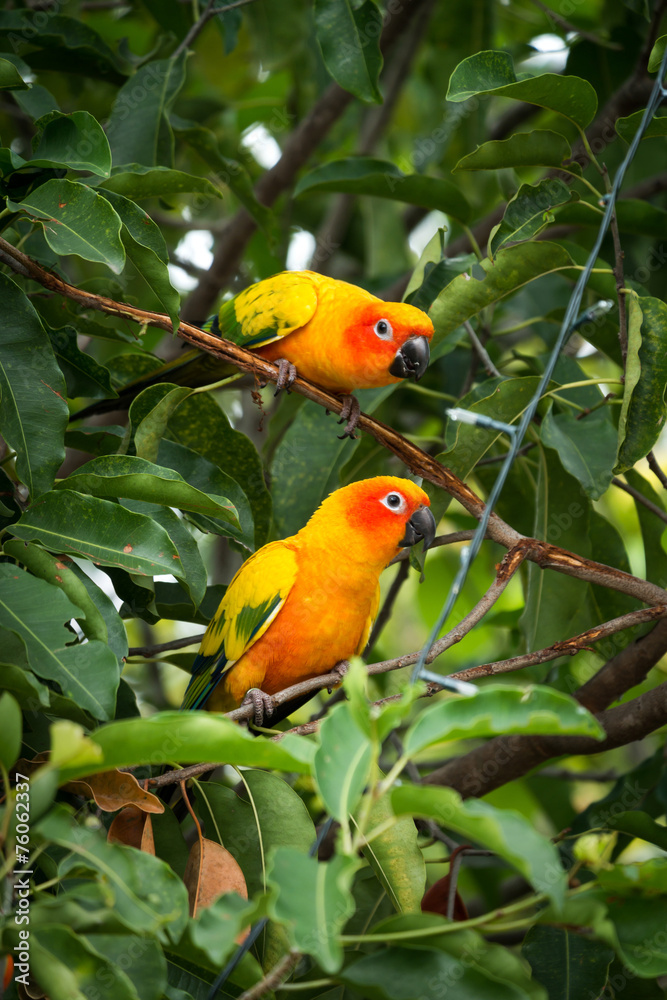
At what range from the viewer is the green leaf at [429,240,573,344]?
202cm

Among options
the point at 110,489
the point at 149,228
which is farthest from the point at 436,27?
the point at 110,489

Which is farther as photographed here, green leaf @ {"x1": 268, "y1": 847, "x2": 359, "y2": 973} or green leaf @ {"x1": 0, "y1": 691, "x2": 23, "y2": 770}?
green leaf @ {"x1": 0, "y1": 691, "x2": 23, "y2": 770}

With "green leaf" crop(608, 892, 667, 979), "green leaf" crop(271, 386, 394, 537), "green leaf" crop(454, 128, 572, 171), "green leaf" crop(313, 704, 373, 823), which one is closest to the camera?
"green leaf" crop(313, 704, 373, 823)

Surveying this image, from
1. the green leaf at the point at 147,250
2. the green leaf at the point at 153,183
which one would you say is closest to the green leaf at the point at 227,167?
the green leaf at the point at 153,183

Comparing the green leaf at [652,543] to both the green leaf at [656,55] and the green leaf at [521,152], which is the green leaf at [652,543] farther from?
the green leaf at [656,55]

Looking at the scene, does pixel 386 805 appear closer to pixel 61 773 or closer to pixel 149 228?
pixel 61 773

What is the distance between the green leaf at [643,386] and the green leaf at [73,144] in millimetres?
1264

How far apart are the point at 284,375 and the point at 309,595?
686 mm

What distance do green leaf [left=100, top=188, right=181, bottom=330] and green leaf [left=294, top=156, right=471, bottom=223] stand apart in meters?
1.06

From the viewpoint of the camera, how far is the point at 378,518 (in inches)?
91.0

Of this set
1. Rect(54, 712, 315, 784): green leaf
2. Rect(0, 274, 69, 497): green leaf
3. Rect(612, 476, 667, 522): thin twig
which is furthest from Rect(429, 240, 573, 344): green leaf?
Rect(54, 712, 315, 784): green leaf

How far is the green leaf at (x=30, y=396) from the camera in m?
1.73

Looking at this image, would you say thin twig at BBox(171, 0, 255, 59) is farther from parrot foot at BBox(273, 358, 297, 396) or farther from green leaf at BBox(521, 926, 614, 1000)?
green leaf at BBox(521, 926, 614, 1000)

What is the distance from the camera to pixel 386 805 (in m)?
1.76
